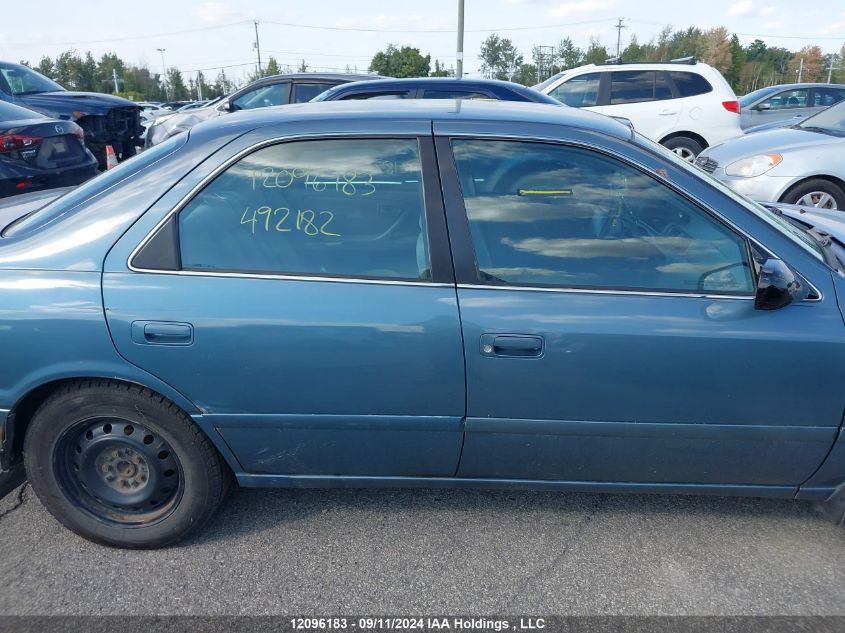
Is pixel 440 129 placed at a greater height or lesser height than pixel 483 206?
greater

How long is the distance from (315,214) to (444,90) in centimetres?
574

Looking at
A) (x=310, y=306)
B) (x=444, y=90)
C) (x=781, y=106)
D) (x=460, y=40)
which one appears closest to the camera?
(x=310, y=306)

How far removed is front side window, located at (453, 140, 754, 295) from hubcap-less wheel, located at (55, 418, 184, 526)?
4.63 ft

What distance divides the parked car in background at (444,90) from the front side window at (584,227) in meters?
5.32

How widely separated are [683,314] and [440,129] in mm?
1069

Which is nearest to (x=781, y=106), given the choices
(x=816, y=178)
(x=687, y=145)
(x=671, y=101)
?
(x=687, y=145)

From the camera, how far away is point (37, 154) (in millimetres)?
6473

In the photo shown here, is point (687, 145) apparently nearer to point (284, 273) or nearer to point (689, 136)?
point (689, 136)

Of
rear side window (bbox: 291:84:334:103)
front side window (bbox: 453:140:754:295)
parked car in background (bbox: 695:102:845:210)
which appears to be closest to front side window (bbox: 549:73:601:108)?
rear side window (bbox: 291:84:334:103)

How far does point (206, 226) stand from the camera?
237 cm

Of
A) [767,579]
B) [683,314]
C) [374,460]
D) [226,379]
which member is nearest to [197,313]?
[226,379]

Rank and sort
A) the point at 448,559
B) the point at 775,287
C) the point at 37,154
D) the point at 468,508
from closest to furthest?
the point at 775,287 → the point at 448,559 → the point at 468,508 → the point at 37,154

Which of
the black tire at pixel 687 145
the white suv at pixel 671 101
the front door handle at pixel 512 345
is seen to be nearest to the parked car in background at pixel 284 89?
the white suv at pixel 671 101

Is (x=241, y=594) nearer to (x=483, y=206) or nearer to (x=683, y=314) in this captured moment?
(x=483, y=206)
